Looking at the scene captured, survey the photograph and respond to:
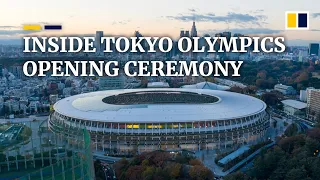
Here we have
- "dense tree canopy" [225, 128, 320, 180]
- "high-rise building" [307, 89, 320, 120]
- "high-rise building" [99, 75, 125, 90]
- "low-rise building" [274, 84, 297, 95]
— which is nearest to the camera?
"dense tree canopy" [225, 128, 320, 180]

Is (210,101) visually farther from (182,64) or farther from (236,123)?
(182,64)

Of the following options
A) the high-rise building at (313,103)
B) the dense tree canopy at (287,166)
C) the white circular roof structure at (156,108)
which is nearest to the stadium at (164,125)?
the white circular roof structure at (156,108)

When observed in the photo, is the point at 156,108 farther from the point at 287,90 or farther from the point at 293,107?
the point at 287,90

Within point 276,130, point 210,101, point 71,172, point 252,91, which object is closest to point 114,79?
point 252,91

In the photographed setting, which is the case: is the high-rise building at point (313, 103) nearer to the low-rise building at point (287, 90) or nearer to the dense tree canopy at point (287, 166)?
the low-rise building at point (287, 90)

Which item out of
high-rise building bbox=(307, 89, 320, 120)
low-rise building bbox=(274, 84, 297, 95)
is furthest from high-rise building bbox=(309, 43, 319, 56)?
high-rise building bbox=(307, 89, 320, 120)

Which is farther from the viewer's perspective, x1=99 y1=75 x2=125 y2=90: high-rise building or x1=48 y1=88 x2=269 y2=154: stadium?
x1=99 y1=75 x2=125 y2=90: high-rise building

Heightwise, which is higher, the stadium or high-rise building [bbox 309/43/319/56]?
high-rise building [bbox 309/43/319/56]

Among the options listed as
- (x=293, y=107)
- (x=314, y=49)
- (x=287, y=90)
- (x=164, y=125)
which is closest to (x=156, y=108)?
(x=164, y=125)

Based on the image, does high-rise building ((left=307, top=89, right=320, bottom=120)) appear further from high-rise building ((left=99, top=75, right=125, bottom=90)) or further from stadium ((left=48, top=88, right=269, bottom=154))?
high-rise building ((left=99, top=75, right=125, bottom=90))
